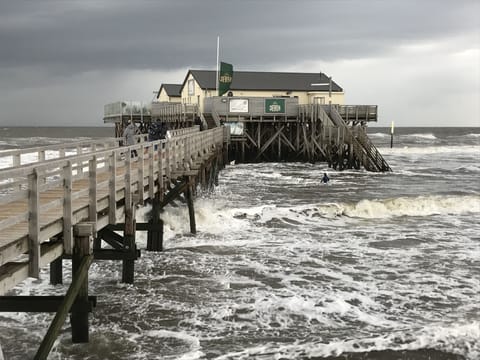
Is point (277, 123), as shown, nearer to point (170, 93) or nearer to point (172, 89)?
point (170, 93)

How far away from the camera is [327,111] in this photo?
4172 centimetres

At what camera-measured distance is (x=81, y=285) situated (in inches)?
299

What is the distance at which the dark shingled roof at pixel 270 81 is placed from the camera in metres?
54.4

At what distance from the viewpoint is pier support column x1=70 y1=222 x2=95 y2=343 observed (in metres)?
Result: 7.57

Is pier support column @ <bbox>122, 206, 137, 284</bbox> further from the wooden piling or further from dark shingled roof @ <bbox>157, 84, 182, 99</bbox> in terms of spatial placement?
dark shingled roof @ <bbox>157, 84, 182, 99</bbox>

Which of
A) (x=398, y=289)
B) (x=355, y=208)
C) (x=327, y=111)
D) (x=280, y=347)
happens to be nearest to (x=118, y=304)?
(x=280, y=347)

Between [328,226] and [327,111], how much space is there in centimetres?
2511

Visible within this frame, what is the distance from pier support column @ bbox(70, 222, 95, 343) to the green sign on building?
35.7m

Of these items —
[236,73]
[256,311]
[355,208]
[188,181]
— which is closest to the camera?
[256,311]

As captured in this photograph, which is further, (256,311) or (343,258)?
(343,258)

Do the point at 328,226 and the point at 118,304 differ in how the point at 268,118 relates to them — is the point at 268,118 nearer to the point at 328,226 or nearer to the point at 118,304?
the point at 328,226

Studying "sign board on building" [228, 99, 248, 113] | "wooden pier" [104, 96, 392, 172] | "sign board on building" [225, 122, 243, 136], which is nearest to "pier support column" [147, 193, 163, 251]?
"wooden pier" [104, 96, 392, 172]

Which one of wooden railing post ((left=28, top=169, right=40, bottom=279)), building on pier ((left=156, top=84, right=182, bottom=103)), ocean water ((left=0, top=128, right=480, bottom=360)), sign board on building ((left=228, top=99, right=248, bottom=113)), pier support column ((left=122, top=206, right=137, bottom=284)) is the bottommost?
ocean water ((left=0, top=128, right=480, bottom=360))

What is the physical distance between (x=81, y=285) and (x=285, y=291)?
4.16m
